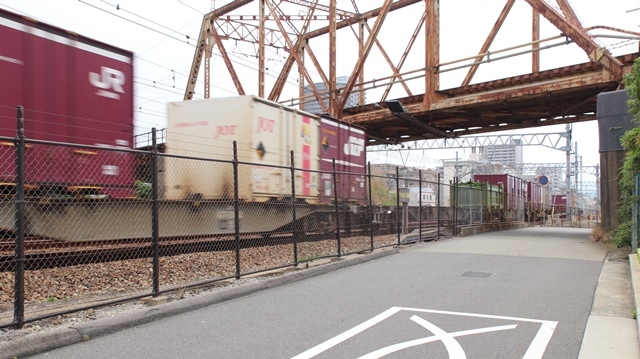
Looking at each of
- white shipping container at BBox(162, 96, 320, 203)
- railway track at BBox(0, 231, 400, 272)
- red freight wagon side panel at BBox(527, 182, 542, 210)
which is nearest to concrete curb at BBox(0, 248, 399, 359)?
railway track at BBox(0, 231, 400, 272)

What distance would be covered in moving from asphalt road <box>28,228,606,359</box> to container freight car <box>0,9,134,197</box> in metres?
4.02

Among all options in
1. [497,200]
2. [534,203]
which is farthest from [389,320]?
[534,203]

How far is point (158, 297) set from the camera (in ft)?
21.0

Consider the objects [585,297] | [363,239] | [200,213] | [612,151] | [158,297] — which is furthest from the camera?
[363,239]

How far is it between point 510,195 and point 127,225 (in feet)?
85.0

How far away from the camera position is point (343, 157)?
55.5 ft

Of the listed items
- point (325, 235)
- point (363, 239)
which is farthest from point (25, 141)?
point (363, 239)

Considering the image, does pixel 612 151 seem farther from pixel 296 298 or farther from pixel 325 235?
pixel 296 298

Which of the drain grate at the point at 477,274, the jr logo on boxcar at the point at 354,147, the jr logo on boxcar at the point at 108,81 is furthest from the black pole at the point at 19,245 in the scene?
the jr logo on boxcar at the point at 354,147

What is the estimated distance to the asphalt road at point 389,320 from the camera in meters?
4.65

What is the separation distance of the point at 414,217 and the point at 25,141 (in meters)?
18.4

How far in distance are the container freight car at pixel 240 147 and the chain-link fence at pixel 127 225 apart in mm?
53

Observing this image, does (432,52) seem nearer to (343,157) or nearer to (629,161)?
(343,157)

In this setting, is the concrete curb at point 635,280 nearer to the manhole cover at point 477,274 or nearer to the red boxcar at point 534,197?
the manhole cover at point 477,274
